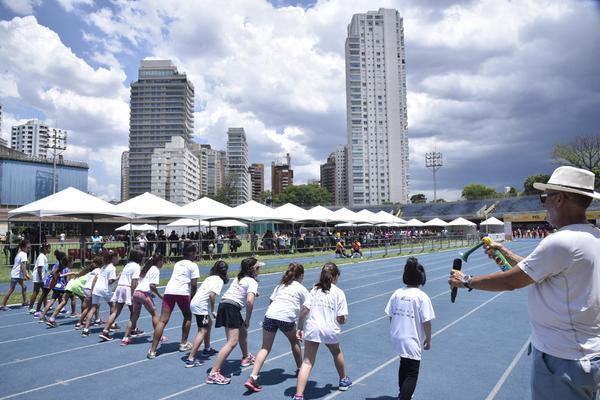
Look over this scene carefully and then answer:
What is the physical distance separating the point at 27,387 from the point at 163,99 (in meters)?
159

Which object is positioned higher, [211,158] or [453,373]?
[211,158]

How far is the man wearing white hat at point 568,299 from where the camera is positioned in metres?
2.33

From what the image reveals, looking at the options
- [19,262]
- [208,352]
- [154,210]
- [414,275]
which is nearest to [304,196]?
[154,210]

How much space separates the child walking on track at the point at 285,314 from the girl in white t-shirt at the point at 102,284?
13.6 ft

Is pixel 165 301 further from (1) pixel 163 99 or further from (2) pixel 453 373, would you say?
(1) pixel 163 99

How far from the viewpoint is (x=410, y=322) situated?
4.31 meters

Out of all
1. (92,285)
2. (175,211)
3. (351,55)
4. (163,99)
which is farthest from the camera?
(163,99)

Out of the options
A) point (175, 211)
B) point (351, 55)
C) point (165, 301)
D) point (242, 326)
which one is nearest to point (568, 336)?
point (242, 326)

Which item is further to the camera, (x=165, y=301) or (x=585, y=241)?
(x=165, y=301)

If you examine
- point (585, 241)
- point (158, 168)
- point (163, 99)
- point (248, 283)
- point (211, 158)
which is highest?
point (163, 99)

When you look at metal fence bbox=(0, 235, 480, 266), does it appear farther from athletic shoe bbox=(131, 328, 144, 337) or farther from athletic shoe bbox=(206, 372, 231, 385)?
athletic shoe bbox=(206, 372, 231, 385)

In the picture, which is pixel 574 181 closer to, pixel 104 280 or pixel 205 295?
pixel 205 295

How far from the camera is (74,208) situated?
59.1 ft

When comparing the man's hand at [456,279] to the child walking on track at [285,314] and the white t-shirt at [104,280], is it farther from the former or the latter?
the white t-shirt at [104,280]
